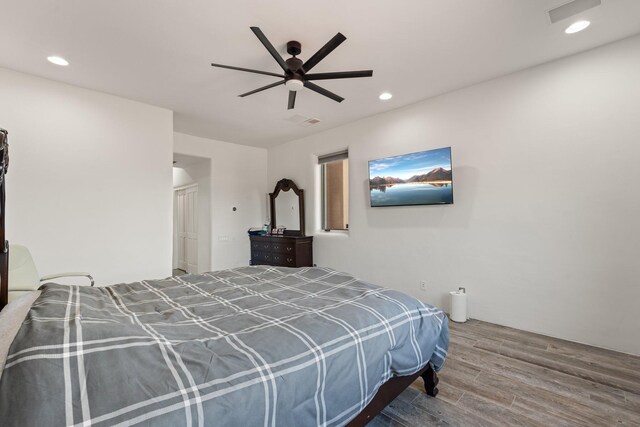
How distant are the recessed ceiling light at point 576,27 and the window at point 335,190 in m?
2.93

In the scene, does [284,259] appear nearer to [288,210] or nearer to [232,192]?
[288,210]

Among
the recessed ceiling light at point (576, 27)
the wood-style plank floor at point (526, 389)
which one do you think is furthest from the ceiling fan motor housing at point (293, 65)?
the wood-style plank floor at point (526, 389)

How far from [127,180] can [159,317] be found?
2.80 m

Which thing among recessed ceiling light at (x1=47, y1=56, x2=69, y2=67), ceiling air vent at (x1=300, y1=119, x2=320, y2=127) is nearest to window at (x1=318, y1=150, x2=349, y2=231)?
ceiling air vent at (x1=300, y1=119, x2=320, y2=127)

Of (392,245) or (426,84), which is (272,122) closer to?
(426,84)

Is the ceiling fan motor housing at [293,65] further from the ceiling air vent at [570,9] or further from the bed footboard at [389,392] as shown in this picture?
the bed footboard at [389,392]

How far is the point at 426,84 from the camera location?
331cm

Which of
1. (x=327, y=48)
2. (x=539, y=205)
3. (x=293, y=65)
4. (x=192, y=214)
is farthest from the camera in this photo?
(x=192, y=214)

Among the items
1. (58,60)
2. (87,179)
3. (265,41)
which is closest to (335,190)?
(265,41)

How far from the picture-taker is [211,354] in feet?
3.60

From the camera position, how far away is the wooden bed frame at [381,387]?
1.28 meters

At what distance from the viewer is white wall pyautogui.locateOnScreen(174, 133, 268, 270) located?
5.35 metres


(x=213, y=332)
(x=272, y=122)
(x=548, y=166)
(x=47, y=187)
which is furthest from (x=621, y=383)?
(x=47, y=187)

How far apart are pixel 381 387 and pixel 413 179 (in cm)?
275
